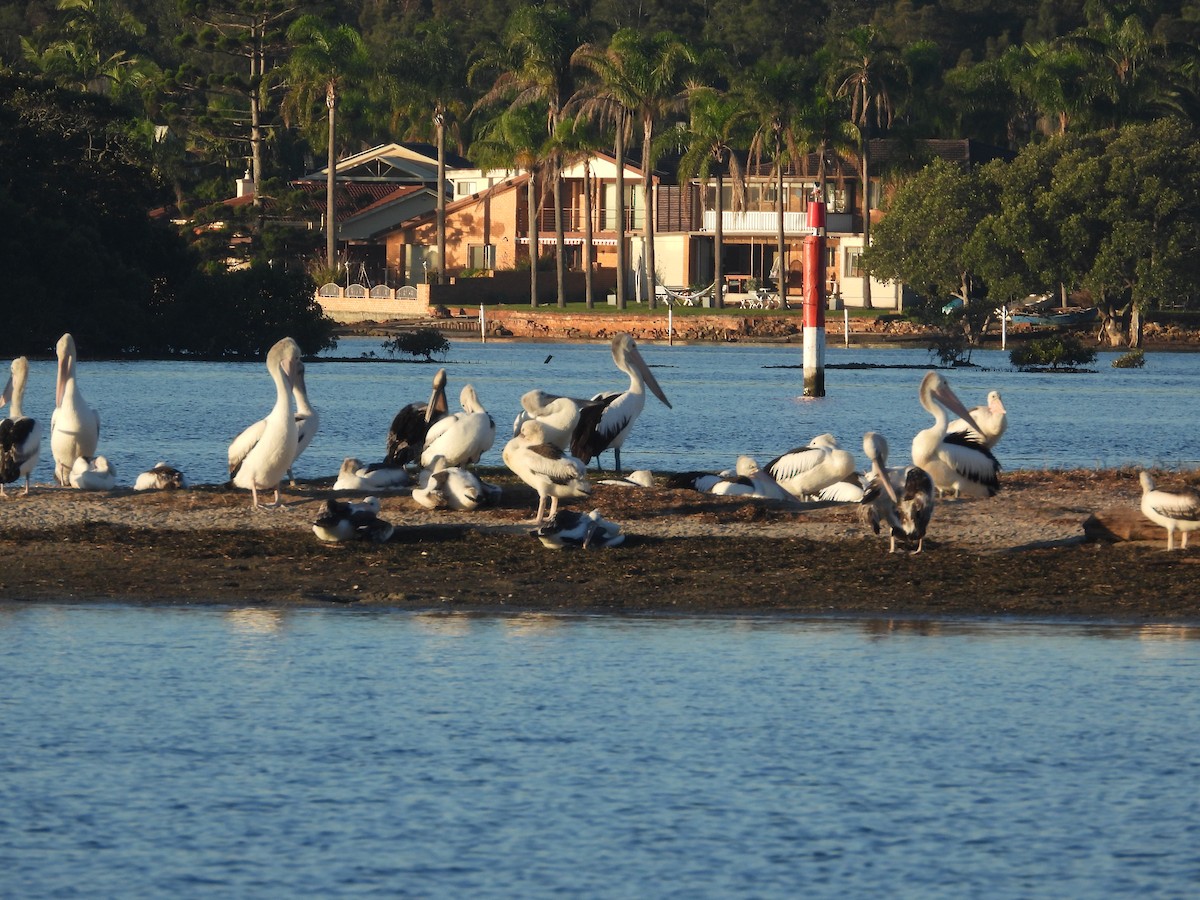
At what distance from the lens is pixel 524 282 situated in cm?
9131

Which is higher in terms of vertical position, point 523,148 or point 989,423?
point 523,148

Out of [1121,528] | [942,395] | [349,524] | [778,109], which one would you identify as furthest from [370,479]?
[778,109]

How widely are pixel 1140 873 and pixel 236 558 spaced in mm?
8198

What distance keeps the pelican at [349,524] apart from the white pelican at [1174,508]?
5.35 m

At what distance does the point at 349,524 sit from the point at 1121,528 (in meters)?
5.50

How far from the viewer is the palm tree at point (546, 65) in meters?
83.5

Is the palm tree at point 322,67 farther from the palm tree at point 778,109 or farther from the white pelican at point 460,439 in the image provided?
the white pelican at point 460,439

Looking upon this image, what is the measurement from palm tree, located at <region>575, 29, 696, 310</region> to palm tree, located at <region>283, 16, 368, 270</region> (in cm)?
877

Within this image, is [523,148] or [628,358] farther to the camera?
[523,148]

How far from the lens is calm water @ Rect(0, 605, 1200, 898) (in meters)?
8.39

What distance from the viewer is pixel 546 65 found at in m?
84.3

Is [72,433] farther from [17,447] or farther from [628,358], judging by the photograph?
[628,358]

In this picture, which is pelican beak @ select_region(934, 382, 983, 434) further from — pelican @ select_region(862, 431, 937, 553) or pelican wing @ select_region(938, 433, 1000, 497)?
pelican @ select_region(862, 431, 937, 553)

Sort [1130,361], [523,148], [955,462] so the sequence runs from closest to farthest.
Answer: [955,462]
[1130,361]
[523,148]
